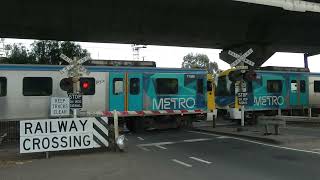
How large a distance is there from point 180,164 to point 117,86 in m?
10.4

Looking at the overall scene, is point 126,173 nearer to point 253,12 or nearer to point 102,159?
point 102,159

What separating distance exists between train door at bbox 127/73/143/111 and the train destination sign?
8.12 meters

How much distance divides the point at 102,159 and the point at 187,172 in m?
3.18

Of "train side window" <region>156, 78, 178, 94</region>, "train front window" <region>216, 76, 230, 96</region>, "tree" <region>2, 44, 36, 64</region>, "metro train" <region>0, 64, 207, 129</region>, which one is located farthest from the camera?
"tree" <region>2, 44, 36, 64</region>

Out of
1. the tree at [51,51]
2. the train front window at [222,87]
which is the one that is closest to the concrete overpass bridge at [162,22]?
the train front window at [222,87]

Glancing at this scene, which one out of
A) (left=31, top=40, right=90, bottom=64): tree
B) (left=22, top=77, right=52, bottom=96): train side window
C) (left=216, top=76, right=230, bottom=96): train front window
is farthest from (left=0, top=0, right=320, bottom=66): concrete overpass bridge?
(left=31, top=40, right=90, bottom=64): tree

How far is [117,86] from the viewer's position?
22250 millimetres

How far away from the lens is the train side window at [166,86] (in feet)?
76.1

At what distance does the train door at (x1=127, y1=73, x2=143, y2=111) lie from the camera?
22484 millimetres

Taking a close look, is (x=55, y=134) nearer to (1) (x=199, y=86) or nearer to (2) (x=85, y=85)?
(2) (x=85, y=85)

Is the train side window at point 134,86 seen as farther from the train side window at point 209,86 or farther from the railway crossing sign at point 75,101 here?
the railway crossing sign at point 75,101

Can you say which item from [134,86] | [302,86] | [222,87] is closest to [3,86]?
[134,86]

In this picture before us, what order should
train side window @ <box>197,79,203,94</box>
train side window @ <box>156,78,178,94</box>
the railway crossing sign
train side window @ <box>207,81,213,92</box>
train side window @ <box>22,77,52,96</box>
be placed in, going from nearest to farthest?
the railway crossing sign, train side window @ <box>22,77,52,96</box>, train side window @ <box>156,78,178,94</box>, train side window @ <box>197,79,203,94</box>, train side window @ <box>207,81,213,92</box>

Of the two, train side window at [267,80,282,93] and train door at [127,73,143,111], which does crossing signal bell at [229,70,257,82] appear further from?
train side window at [267,80,282,93]
